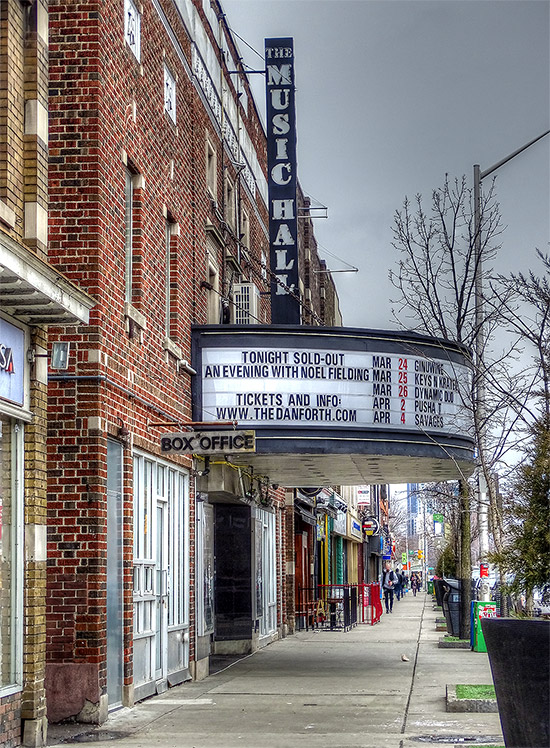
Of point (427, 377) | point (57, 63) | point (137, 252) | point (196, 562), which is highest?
point (57, 63)

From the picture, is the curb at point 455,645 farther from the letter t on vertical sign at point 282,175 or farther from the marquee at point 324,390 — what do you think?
the letter t on vertical sign at point 282,175

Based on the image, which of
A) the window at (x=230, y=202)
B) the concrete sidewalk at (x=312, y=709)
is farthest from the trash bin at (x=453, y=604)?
the window at (x=230, y=202)

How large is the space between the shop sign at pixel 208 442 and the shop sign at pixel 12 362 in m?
4.32

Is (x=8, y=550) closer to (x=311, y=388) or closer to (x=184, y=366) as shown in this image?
(x=184, y=366)

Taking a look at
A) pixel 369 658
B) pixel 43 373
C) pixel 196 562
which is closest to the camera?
pixel 43 373

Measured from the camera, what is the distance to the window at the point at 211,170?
19891 mm

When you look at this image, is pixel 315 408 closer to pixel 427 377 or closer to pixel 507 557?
pixel 427 377

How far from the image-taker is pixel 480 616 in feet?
68.1

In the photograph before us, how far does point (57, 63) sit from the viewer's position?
13039 millimetres

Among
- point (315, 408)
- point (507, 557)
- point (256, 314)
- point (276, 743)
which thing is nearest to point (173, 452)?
point (315, 408)

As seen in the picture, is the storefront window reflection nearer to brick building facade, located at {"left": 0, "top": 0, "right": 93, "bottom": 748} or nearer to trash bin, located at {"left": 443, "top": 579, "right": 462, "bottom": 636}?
brick building facade, located at {"left": 0, "top": 0, "right": 93, "bottom": 748}

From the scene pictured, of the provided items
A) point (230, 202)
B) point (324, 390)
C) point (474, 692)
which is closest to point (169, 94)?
point (324, 390)

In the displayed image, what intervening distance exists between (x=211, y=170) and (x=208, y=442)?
23.8 ft

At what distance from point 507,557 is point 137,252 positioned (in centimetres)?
686
